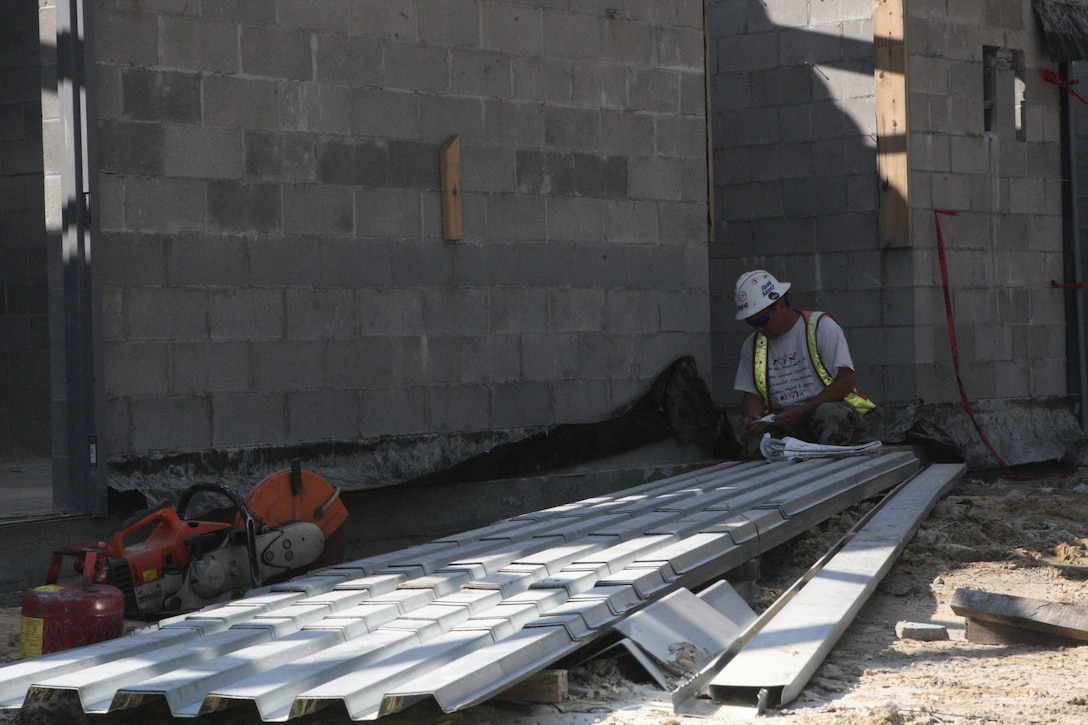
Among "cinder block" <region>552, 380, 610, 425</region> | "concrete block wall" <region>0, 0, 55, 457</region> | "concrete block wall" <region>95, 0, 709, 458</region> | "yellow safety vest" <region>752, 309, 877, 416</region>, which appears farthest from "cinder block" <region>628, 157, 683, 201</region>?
"concrete block wall" <region>0, 0, 55, 457</region>

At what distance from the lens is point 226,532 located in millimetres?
4918

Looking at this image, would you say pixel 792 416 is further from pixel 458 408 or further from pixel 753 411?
pixel 458 408

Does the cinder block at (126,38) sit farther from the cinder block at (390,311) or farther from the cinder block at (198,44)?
the cinder block at (390,311)

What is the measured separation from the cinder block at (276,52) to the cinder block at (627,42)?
6.11 ft

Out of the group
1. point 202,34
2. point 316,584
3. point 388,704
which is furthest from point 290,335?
point 388,704

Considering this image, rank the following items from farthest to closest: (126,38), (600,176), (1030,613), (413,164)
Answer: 1. (600,176)
2. (413,164)
3. (126,38)
4. (1030,613)

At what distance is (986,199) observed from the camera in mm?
8930

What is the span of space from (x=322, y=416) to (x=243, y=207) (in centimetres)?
107

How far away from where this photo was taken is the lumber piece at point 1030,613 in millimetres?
3984

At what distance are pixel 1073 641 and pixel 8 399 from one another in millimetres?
8118

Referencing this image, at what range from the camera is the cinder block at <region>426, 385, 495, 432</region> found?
674 cm

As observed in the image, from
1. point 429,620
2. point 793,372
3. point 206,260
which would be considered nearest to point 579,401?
point 793,372

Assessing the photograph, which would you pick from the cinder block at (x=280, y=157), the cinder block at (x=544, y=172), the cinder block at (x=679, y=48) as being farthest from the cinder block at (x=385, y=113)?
the cinder block at (x=679, y=48)

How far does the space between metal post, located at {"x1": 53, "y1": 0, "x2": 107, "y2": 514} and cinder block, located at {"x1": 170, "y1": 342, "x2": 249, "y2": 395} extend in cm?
40
